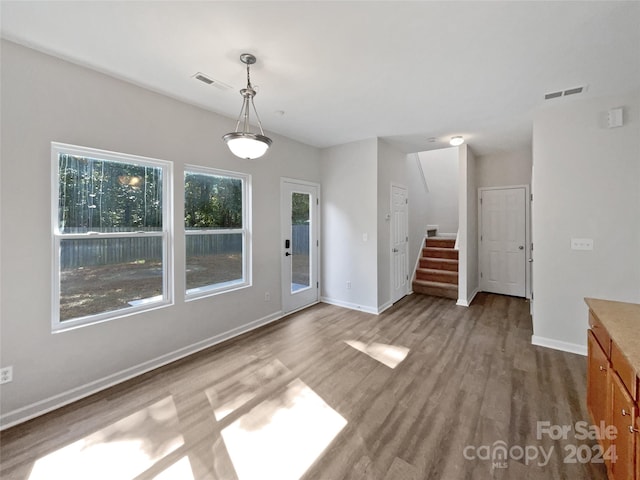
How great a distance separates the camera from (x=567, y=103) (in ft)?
9.86

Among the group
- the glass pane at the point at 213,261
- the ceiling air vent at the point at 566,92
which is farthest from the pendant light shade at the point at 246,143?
the ceiling air vent at the point at 566,92

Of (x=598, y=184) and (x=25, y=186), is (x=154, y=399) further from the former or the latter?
(x=598, y=184)

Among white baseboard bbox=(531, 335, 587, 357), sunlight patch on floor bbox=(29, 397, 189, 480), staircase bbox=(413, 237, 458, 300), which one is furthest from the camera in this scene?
staircase bbox=(413, 237, 458, 300)

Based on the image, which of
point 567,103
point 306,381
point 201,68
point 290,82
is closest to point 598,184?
point 567,103

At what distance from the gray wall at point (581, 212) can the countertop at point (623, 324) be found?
1473 mm

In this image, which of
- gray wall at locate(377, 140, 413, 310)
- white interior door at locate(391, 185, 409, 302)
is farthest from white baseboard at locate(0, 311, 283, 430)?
white interior door at locate(391, 185, 409, 302)

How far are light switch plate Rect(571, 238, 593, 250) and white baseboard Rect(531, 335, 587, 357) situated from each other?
108cm

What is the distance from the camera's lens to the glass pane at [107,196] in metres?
2.31

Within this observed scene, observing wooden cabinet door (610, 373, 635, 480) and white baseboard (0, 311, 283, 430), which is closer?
wooden cabinet door (610, 373, 635, 480)

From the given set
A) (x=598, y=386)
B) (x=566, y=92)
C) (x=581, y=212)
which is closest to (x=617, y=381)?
(x=598, y=386)

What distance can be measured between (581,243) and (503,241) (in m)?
2.48

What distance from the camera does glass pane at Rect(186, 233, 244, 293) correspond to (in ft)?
10.5

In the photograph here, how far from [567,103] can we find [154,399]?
5.01 m

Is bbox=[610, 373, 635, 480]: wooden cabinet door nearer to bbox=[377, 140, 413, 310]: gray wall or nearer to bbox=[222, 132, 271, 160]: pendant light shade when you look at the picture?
bbox=[222, 132, 271, 160]: pendant light shade
